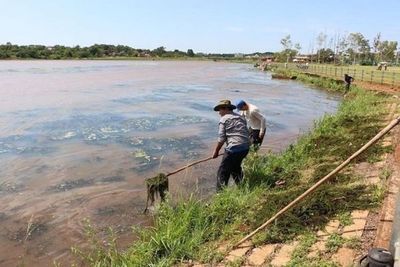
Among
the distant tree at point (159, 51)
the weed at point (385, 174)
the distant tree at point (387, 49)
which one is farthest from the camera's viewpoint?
the distant tree at point (159, 51)

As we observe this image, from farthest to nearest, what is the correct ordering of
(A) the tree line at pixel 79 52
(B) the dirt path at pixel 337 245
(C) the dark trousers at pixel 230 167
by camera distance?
(A) the tree line at pixel 79 52 < (C) the dark trousers at pixel 230 167 < (B) the dirt path at pixel 337 245

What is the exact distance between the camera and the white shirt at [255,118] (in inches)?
334

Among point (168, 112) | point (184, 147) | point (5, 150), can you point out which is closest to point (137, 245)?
point (184, 147)

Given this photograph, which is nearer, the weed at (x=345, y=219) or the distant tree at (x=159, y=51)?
the weed at (x=345, y=219)

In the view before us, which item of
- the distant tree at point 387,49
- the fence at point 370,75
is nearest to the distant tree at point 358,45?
the distant tree at point 387,49

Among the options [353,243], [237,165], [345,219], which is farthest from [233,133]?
[353,243]

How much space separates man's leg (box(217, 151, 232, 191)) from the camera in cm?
679

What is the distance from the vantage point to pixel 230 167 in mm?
6883

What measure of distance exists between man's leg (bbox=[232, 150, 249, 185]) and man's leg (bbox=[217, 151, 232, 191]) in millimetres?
70

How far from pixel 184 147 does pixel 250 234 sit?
775 centimetres

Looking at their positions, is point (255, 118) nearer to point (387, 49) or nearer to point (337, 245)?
point (337, 245)

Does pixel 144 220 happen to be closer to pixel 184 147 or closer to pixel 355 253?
pixel 355 253

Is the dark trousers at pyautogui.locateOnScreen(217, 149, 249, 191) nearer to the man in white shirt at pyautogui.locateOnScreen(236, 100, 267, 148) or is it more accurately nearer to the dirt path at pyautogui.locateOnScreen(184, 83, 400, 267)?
the man in white shirt at pyautogui.locateOnScreen(236, 100, 267, 148)

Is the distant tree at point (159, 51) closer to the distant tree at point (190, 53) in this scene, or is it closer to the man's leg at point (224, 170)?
the distant tree at point (190, 53)
